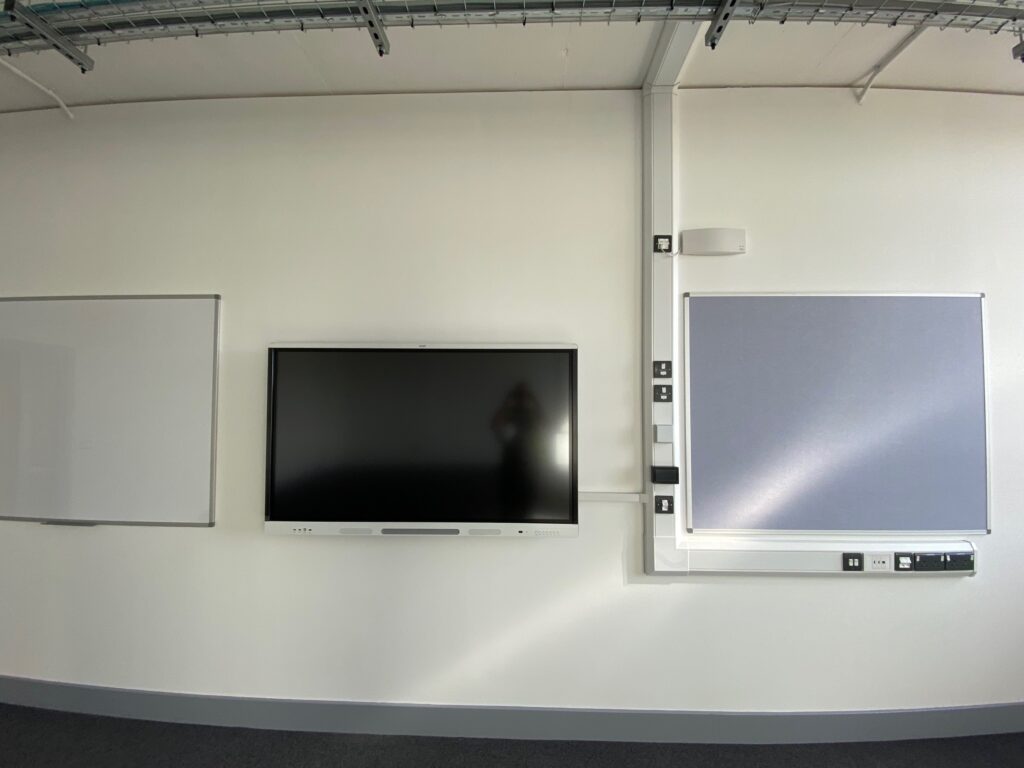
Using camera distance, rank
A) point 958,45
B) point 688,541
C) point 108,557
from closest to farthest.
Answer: point 958,45
point 688,541
point 108,557

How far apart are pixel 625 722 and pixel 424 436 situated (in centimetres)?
169

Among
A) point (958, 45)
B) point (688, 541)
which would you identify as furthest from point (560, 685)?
point (958, 45)

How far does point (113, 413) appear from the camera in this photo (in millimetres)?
2102

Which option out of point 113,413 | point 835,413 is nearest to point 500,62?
point 835,413

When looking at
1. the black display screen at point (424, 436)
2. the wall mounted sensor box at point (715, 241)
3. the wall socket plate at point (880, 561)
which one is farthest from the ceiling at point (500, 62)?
the wall socket plate at point (880, 561)

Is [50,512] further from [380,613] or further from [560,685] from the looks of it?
[560,685]

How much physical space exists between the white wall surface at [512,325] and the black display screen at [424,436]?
7.4 inches

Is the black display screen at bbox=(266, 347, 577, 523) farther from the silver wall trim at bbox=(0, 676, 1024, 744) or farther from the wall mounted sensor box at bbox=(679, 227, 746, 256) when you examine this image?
the silver wall trim at bbox=(0, 676, 1024, 744)

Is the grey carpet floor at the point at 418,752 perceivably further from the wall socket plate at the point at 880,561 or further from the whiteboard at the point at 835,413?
the whiteboard at the point at 835,413

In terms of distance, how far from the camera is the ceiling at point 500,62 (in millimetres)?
1810

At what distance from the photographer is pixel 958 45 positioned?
6.15 ft

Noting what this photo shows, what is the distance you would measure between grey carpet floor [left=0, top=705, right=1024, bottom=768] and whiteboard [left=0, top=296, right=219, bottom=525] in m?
A: 1.03

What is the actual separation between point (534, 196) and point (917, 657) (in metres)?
2.99

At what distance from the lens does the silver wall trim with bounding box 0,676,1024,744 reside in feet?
6.38
